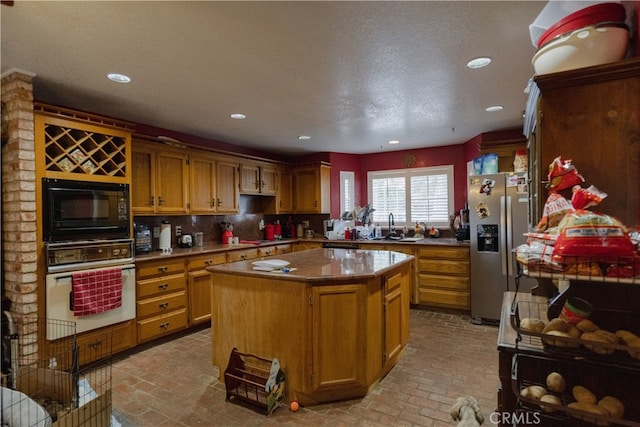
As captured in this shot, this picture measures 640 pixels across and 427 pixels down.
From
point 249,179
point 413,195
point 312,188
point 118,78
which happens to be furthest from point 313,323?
point 413,195

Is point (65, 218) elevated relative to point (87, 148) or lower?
lower

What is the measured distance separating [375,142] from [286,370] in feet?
11.8

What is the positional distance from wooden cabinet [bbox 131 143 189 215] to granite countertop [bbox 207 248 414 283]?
1566 mm

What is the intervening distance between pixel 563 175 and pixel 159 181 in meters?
3.76

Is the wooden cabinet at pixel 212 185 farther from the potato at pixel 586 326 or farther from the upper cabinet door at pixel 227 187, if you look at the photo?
the potato at pixel 586 326

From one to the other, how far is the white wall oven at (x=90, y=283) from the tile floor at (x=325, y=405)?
1.68 ft

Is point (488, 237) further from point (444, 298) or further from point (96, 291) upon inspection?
point (96, 291)

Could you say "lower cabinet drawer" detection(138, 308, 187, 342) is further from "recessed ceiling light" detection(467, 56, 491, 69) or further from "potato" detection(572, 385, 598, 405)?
"recessed ceiling light" detection(467, 56, 491, 69)

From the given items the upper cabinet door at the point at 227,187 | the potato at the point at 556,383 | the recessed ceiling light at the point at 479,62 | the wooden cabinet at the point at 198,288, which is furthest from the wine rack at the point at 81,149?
the potato at the point at 556,383

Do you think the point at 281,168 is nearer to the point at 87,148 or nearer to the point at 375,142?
the point at 375,142

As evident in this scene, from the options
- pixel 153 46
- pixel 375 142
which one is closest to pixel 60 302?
pixel 153 46

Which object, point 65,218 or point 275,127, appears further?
point 275,127

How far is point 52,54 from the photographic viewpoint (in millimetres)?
2111

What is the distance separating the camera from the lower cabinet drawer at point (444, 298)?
4179 mm
